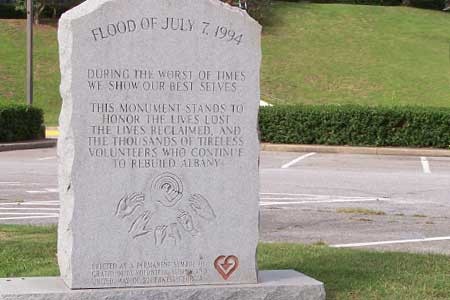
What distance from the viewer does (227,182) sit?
6.77m

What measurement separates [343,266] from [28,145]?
16420 mm

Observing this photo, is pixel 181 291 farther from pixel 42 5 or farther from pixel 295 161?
pixel 42 5

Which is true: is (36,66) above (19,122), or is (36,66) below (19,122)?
above

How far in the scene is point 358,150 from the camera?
23.5m

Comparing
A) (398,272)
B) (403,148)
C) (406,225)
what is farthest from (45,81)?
(398,272)

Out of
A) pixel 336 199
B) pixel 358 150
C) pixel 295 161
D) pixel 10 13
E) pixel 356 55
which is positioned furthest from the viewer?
pixel 10 13

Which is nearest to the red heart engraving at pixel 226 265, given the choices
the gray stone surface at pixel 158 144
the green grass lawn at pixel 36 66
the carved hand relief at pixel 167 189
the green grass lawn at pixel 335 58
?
the gray stone surface at pixel 158 144

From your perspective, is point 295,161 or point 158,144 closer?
point 158,144

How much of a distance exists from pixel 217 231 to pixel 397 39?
42.4 m

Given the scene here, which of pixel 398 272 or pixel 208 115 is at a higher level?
pixel 208 115

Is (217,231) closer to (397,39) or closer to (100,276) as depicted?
(100,276)

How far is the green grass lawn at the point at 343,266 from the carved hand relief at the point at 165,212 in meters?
1.15

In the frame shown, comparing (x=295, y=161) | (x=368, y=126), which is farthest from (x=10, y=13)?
(x=295, y=161)

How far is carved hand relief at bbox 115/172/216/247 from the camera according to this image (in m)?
6.60
